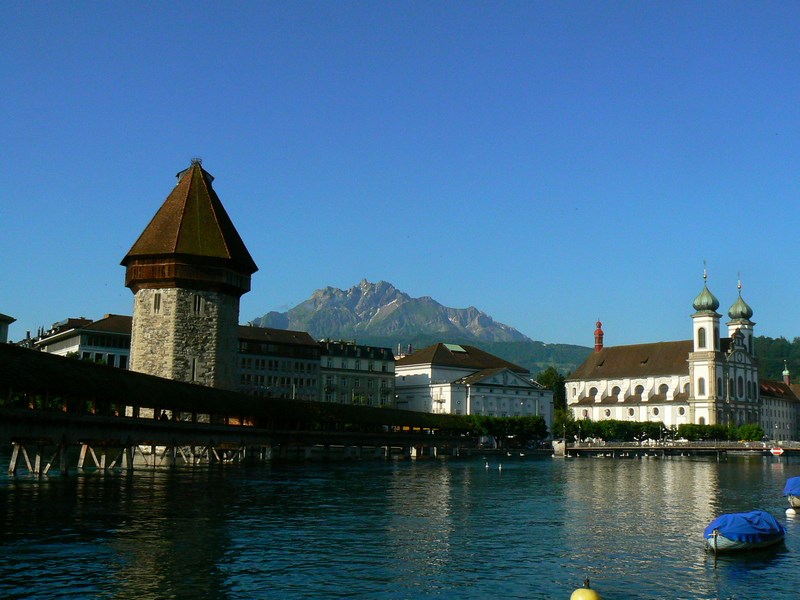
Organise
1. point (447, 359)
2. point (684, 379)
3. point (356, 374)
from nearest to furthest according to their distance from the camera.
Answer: point (356, 374) → point (447, 359) → point (684, 379)

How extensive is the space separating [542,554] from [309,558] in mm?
7461

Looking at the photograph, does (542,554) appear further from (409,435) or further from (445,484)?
(409,435)

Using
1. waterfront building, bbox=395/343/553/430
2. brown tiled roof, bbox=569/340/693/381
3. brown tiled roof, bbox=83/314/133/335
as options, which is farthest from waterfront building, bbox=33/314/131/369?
brown tiled roof, bbox=569/340/693/381

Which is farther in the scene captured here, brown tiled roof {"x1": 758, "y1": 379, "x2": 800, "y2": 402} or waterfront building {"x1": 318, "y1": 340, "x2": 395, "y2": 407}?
brown tiled roof {"x1": 758, "y1": 379, "x2": 800, "y2": 402}

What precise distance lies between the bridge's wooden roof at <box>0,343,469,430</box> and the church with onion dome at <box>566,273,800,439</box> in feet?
277

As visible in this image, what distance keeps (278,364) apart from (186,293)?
47422mm

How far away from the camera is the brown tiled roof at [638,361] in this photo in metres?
172

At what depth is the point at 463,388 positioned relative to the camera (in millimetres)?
138000

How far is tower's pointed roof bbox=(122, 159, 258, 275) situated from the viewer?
77062mm

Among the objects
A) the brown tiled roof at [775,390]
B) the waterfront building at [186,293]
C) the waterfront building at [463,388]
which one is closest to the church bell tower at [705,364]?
the brown tiled roof at [775,390]

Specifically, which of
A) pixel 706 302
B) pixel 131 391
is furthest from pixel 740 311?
pixel 131 391

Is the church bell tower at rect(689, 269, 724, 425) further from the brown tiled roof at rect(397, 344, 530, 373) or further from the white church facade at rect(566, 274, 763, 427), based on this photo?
the brown tiled roof at rect(397, 344, 530, 373)

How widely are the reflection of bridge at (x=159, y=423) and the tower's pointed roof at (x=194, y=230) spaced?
1209 cm

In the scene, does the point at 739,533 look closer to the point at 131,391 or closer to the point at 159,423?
the point at 131,391
